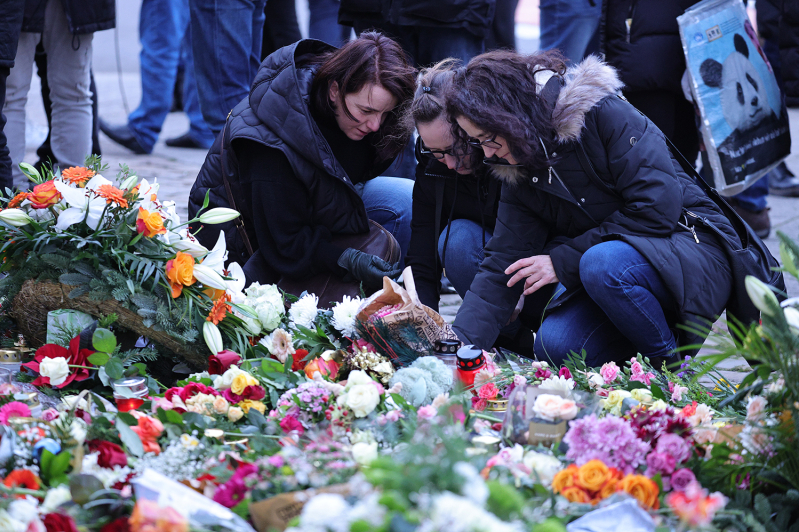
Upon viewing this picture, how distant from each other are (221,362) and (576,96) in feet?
4.01

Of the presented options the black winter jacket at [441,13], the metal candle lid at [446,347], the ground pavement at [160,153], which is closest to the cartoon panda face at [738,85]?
the ground pavement at [160,153]

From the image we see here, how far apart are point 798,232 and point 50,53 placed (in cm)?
376

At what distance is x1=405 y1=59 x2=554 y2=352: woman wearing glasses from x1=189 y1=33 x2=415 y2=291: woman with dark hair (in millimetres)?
166

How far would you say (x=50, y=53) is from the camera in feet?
11.3

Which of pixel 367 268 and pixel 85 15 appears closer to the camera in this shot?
pixel 367 268

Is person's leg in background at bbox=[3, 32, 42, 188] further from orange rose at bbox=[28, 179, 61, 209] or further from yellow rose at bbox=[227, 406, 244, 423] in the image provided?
yellow rose at bbox=[227, 406, 244, 423]

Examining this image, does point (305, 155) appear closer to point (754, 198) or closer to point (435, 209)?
point (435, 209)

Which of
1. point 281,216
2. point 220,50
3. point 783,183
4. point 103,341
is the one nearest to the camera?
point 103,341

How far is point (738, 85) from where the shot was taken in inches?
127

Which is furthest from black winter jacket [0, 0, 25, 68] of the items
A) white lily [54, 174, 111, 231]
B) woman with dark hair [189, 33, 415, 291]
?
white lily [54, 174, 111, 231]

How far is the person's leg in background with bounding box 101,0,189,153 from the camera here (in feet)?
16.6

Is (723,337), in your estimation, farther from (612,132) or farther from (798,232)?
(798,232)

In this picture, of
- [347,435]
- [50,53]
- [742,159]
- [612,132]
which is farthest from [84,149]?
[742,159]

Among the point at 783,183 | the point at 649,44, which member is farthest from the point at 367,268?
the point at 783,183
